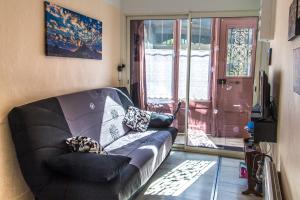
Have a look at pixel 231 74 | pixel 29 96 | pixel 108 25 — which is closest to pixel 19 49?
pixel 29 96

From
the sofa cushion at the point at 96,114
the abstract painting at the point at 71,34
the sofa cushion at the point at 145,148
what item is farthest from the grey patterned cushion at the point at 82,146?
the abstract painting at the point at 71,34

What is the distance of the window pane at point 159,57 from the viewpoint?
456 centimetres

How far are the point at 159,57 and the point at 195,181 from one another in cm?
213

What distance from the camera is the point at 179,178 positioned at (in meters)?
3.35

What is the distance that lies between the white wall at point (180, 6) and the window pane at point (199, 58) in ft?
0.74

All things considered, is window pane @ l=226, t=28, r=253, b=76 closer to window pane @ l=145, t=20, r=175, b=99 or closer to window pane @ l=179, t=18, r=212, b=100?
window pane @ l=179, t=18, r=212, b=100

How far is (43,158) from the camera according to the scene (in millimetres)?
2236

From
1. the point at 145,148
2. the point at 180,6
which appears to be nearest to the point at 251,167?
the point at 145,148

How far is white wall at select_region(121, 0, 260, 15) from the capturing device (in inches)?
156

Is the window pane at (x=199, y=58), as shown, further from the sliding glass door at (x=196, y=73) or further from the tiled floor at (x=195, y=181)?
the tiled floor at (x=195, y=181)

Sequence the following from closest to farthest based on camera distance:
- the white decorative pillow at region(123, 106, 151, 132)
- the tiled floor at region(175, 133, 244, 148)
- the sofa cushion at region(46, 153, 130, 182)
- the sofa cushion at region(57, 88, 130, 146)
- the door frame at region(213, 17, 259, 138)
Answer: the sofa cushion at region(46, 153, 130, 182), the sofa cushion at region(57, 88, 130, 146), the white decorative pillow at region(123, 106, 151, 132), the door frame at region(213, 17, 259, 138), the tiled floor at region(175, 133, 244, 148)

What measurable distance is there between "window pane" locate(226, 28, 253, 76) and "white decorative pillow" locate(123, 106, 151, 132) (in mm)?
1498

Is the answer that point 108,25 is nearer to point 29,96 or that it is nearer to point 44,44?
point 44,44

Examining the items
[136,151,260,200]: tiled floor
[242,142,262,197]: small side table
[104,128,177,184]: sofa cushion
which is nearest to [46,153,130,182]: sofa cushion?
[104,128,177,184]: sofa cushion
